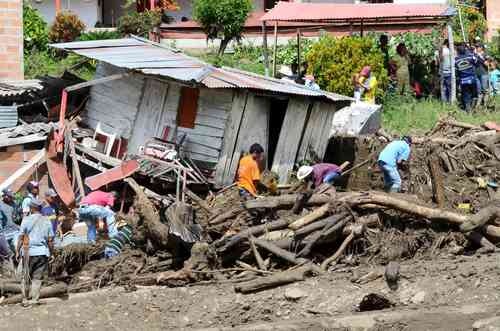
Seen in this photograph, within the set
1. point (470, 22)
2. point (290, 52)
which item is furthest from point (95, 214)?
point (470, 22)

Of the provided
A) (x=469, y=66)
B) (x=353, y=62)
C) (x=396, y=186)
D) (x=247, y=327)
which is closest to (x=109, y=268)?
(x=247, y=327)

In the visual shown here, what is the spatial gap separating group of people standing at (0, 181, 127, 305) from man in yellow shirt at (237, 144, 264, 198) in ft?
7.07

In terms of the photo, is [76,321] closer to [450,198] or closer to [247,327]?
[247,327]

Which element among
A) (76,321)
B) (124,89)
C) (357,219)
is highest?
(124,89)

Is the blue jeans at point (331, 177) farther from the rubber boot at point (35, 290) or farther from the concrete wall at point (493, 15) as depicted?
the concrete wall at point (493, 15)

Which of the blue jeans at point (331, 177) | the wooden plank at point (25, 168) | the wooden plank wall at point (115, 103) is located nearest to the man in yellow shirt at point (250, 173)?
the blue jeans at point (331, 177)

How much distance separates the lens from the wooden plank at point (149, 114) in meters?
20.1

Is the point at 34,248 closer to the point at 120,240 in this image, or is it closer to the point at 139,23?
the point at 120,240

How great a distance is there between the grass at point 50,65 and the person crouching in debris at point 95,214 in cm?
850

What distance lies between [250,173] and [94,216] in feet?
8.93

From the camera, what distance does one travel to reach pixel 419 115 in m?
23.1

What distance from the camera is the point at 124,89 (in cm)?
2089

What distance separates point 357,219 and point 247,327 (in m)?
3.03

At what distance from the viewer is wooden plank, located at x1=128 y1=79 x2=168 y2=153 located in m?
20.1
